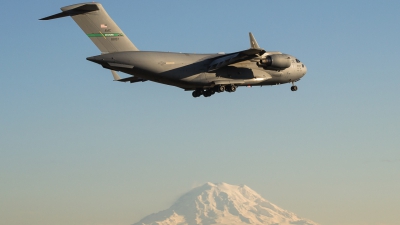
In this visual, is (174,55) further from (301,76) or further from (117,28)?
(301,76)

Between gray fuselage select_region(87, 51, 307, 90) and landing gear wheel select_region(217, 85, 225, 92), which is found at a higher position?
gray fuselage select_region(87, 51, 307, 90)

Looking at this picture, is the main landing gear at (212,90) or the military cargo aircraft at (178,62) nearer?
the military cargo aircraft at (178,62)

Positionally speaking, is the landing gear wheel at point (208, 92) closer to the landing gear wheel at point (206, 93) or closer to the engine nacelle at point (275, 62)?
the landing gear wheel at point (206, 93)

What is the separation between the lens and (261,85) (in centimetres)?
3609

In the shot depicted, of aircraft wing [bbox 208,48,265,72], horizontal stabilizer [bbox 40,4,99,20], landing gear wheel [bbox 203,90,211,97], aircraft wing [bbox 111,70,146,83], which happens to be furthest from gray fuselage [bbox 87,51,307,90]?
aircraft wing [bbox 111,70,146,83]

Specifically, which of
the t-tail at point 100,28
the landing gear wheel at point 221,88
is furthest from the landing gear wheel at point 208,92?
the t-tail at point 100,28

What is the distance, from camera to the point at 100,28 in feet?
108

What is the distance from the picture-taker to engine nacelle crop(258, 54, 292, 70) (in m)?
34.6

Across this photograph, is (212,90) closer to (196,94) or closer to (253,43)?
(196,94)

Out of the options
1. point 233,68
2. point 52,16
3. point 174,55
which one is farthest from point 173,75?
point 52,16

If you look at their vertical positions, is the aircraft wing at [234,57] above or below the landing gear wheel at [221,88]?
above

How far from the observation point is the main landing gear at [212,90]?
34.3 m

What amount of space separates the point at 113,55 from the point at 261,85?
25.1 feet

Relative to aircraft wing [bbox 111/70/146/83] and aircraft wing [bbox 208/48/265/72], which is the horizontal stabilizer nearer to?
aircraft wing [bbox 111/70/146/83]
